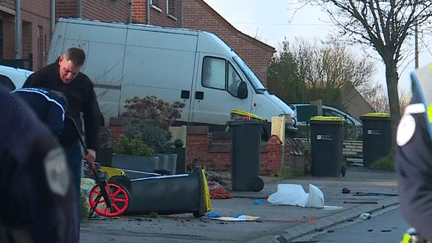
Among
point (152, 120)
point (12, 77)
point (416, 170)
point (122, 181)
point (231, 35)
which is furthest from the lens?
point (231, 35)

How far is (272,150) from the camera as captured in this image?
18797mm

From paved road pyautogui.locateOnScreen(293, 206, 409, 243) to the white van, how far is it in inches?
290

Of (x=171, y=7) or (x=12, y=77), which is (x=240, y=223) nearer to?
(x=12, y=77)

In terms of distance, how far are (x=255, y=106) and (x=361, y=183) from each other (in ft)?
8.92

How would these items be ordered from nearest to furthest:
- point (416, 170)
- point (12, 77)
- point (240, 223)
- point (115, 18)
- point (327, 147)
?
point (416, 170), point (240, 223), point (12, 77), point (327, 147), point (115, 18)

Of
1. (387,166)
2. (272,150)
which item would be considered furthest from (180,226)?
(387,166)

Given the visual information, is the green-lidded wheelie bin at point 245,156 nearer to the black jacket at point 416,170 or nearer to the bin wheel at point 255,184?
the bin wheel at point 255,184

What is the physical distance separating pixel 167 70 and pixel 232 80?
1.32 metres

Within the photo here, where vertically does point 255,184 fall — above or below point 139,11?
below

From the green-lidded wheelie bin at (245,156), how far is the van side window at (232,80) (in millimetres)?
3981

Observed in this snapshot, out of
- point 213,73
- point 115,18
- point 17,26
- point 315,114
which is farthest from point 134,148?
point 315,114

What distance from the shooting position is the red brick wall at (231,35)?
3862cm

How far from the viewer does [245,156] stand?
50.7 feet

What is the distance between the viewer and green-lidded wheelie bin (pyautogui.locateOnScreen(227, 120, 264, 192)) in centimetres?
1540
